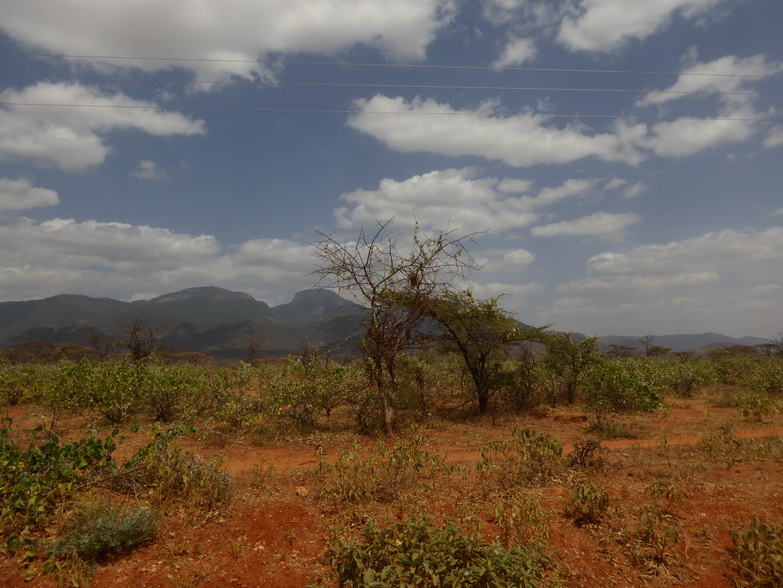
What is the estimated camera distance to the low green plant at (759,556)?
13.3ft

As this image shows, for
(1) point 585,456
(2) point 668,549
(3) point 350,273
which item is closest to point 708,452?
(1) point 585,456

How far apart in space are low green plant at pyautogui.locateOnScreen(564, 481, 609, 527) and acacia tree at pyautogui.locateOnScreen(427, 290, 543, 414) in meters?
7.10

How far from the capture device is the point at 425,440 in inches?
407

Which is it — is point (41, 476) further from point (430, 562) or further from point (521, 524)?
point (521, 524)

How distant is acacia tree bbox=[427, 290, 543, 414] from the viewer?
12828 millimetres

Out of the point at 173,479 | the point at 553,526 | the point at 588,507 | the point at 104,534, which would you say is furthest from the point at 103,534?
the point at 588,507

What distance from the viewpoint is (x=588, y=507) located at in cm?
521

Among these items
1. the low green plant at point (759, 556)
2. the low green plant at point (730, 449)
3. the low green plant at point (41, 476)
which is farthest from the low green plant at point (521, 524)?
the low green plant at point (41, 476)

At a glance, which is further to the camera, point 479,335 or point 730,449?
point 479,335

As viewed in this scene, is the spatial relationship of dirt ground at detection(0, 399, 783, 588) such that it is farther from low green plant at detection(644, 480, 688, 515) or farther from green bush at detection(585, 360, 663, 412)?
green bush at detection(585, 360, 663, 412)

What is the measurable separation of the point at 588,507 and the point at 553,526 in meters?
0.49

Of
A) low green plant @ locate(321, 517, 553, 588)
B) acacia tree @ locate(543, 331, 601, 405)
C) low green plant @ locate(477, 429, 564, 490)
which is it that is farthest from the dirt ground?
acacia tree @ locate(543, 331, 601, 405)

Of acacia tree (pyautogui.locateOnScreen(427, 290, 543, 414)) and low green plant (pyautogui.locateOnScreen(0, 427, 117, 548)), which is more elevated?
acacia tree (pyautogui.locateOnScreen(427, 290, 543, 414))

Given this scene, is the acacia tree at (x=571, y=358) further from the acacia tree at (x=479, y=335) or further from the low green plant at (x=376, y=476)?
the low green plant at (x=376, y=476)
